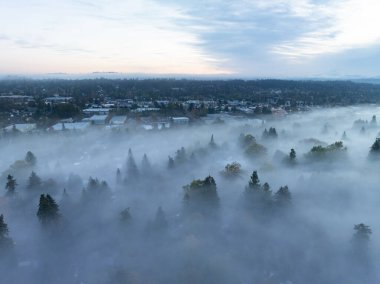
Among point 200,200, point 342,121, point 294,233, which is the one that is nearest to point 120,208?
point 200,200

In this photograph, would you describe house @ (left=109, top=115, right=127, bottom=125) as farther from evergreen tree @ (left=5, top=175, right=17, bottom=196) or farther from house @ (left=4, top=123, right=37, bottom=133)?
evergreen tree @ (left=5, top=175, right=17, bottom=196)

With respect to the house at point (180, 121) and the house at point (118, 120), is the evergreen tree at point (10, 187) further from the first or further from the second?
the house at point (180, 121)

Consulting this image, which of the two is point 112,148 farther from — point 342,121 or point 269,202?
point 342,121

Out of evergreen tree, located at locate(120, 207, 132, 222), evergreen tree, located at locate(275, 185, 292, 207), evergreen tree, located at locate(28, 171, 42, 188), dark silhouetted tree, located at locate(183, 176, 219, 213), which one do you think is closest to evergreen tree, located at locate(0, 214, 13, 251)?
evergreen tree, located at locate(120, 207, 132, 222)

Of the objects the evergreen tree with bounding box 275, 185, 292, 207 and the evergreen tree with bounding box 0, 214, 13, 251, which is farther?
the evergreen tree with bounding box 275, 185, 292, 207

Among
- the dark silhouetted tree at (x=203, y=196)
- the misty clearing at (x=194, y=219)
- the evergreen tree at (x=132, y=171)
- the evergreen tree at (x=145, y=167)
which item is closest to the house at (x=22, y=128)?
the misty clearing at (x=194, y=219)
